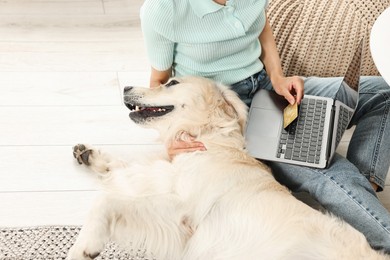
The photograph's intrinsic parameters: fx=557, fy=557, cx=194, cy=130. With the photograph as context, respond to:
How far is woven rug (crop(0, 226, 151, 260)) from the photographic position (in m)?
1.68

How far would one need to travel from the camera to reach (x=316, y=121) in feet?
5.92

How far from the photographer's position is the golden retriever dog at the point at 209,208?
1425 mm

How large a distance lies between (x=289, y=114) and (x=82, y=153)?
0.76 metres

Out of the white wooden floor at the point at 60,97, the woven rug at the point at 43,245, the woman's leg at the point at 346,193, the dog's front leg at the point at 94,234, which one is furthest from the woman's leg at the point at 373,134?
the dog's front leg at the point at 94,234

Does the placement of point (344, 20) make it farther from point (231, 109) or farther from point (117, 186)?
point (117, 186)

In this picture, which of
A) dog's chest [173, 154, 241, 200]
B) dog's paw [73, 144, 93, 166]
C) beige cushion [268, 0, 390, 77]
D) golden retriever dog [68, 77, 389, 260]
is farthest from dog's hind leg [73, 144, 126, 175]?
beige cushion [268, 0, 390, 77]

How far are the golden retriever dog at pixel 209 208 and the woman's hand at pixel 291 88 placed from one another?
161 mm

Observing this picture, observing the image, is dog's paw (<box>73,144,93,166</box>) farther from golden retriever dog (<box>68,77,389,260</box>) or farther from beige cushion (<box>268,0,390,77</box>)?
beige cushion (<box>268,0,390,77</box>)

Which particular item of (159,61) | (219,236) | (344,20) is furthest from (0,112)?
(344,20)

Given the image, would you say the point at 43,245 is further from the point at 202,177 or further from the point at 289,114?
the point at 289,114

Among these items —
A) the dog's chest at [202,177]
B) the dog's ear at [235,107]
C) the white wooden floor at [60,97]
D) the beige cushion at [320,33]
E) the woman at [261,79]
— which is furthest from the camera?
the beige cushion at [320,33]

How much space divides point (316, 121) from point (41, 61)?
4.88ft

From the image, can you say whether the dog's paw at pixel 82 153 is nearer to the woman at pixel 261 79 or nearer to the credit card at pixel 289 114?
the woman at pixel 261 79

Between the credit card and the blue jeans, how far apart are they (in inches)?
5.4
